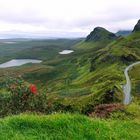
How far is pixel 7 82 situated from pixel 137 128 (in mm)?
16892

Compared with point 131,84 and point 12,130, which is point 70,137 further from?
point 131,84

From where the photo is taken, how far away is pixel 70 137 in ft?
32.8

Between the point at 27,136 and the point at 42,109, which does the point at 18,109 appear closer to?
the point at 42,109

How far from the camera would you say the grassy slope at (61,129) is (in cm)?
1002

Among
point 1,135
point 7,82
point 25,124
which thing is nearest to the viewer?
point 1,135

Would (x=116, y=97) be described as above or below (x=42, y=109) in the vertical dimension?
below

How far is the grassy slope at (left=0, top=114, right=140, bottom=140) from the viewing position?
10.0m

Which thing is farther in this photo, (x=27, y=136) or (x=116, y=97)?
(x=116, y=97)

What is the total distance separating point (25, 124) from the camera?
10.8 metres

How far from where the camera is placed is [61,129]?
33.9 ft

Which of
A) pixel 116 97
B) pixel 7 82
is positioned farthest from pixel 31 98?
pixel 116 97

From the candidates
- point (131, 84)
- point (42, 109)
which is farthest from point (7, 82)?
point (131, 84)

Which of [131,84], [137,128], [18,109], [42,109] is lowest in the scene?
[131,84]

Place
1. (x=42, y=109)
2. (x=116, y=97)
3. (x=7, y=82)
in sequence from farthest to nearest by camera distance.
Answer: (x=116, y=97) → (x=42, y=109) → (x=7, y=82)
